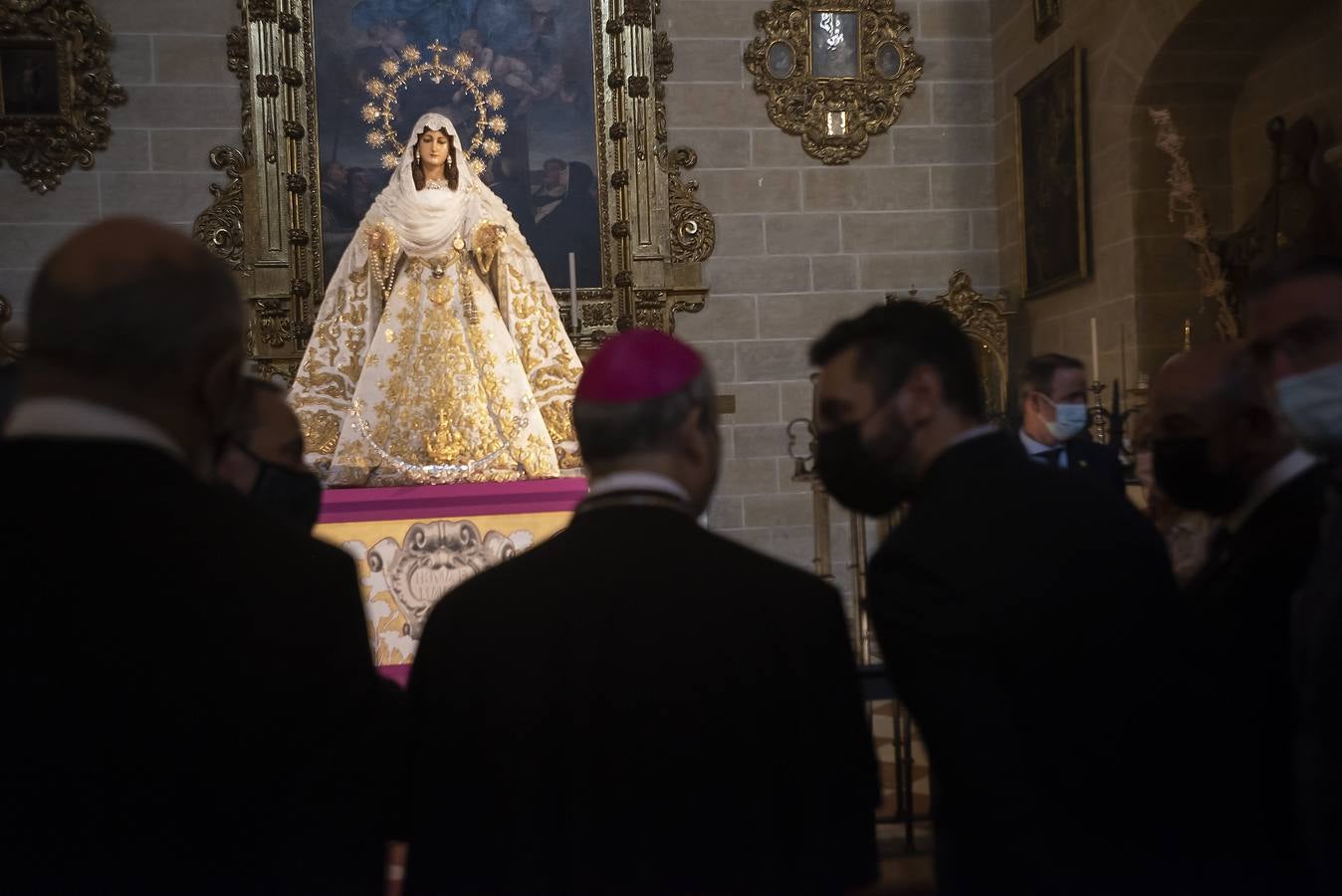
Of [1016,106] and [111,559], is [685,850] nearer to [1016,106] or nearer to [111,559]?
[111,559]

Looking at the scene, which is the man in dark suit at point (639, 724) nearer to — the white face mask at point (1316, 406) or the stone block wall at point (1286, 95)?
the white face mask at point (1316, 406)

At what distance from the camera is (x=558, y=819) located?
1921 mm

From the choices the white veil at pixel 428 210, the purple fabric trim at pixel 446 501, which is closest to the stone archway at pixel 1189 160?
the white veil at pixel 428 210

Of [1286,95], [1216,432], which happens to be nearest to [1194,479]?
[1216,432]

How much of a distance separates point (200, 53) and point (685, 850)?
31.8 feet

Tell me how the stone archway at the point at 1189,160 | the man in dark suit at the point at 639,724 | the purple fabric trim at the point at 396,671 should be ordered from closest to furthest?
the man in dark suit at the point at 639,724 < the purple fabric trim at the point at 396,671 < the stone archway at the point at 1189,160

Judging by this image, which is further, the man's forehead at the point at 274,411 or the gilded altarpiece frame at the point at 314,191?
the gilded altarpiece frame at the point at 314,191

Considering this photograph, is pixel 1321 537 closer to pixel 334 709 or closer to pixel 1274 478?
pixel 1274 478

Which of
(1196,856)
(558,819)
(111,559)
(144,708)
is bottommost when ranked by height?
(1196,856)

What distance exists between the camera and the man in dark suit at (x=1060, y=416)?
5566 millimetres

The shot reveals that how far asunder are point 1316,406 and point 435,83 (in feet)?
30.0

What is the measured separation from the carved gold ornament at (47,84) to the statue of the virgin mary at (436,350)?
4369mm

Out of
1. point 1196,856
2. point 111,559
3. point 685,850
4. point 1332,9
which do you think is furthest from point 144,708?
point 1332,9

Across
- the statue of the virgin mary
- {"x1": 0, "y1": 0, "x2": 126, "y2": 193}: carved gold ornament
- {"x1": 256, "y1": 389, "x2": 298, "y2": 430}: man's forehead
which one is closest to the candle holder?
the statue of the virgin mary
